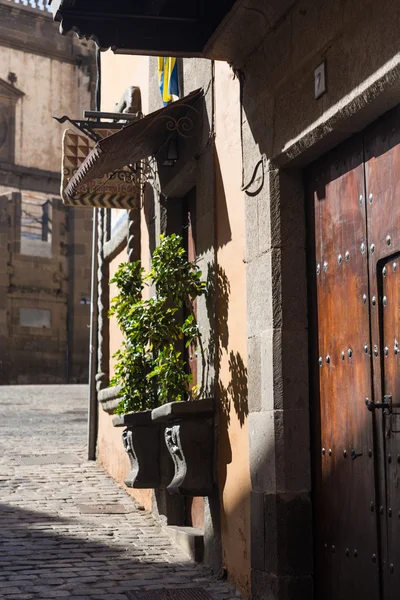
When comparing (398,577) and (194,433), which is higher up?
(194,433)

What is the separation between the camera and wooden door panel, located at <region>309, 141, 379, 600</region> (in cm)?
472

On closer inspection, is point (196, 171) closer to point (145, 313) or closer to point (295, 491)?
point (145, 313)

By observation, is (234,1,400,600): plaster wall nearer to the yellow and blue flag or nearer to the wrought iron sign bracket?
the yellow and blue flag

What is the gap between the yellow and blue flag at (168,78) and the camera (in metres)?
7.76

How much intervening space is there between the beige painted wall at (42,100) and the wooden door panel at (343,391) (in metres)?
25.1

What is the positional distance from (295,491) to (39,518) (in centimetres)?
322

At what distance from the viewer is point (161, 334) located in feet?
22.9

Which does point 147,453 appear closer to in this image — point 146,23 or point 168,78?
point 168,78

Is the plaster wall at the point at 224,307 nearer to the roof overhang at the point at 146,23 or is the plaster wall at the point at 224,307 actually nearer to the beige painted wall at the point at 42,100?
the roof overhang at the point at 146,23

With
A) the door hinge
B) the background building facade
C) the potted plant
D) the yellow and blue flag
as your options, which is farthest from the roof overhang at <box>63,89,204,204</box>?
the background building facade

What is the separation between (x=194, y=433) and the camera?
6.42 m

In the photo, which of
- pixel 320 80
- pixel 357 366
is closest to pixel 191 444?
pixel 357 366

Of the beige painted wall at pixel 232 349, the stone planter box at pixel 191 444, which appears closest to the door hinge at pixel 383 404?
the beige painted wall at pixel 232 349

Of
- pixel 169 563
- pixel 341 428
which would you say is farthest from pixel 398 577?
pixel 169 563
